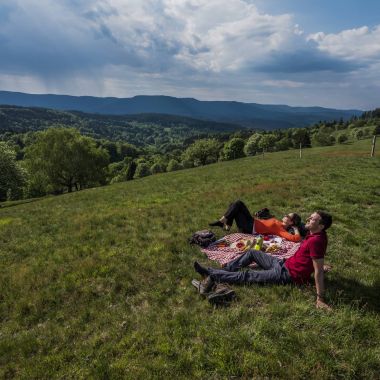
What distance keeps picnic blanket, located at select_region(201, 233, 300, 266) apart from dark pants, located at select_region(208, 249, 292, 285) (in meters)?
0.73

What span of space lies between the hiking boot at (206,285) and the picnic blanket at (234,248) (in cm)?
157

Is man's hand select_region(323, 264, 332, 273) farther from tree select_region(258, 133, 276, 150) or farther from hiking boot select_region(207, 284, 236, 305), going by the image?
tree select_region(258, 133, 276, 150)

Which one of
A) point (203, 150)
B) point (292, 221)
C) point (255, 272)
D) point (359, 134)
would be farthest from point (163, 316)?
point (359, 134)

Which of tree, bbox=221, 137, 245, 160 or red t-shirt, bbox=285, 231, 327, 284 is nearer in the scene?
red t-shirt, bbox=285, 231, 327, 284

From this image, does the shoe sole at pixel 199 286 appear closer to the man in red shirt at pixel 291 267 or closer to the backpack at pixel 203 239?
the man in red shirt at pixel 291 267

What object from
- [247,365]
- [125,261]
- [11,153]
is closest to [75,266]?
[125,261]

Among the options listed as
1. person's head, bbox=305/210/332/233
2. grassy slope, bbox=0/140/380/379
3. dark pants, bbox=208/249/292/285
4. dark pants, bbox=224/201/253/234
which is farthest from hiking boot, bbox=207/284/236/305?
dark pants, bbox=224/201/253/234

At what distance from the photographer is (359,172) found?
78.1ft

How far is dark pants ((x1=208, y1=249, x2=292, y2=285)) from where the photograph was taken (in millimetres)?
7879

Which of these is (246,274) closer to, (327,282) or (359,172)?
(327,282)

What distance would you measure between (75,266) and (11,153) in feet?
147

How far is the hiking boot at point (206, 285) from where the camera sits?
25.3ft

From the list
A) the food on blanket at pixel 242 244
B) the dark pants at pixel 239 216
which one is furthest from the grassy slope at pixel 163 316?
the dark pants at pixel 239 216

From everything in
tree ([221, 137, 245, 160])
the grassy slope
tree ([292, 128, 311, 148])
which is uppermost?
the grassy slope
